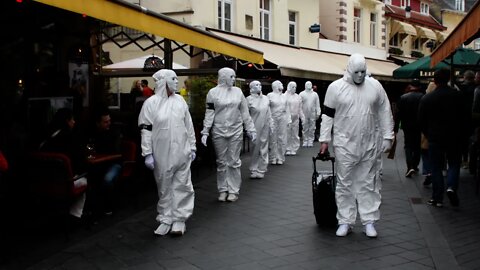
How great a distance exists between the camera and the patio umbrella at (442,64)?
43.3 feet

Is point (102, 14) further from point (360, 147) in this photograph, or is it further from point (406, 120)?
point (406, 120)

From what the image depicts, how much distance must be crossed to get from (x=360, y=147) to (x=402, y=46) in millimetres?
33625

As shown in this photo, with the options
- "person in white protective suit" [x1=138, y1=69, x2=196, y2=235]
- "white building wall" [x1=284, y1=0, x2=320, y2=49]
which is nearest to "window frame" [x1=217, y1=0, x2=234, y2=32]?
"white building wall" [x1=284, y1=0, x2=320, y2=49]

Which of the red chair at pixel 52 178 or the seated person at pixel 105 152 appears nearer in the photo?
the red chair at pixel 52 178

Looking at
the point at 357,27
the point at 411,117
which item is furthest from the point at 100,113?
the point at 357,27

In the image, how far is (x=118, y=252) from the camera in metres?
5.76

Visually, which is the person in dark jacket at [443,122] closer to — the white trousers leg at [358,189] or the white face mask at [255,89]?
the white trousers leg at [358,189]

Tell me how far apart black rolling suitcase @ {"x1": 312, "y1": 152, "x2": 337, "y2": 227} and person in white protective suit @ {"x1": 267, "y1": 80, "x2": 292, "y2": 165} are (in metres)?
6.16

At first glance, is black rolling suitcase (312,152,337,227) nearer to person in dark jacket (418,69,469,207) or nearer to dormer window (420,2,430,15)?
person in dark jacket (418,69,469,207)

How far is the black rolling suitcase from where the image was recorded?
251 inches

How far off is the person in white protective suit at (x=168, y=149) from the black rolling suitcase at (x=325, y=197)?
4.61 ft

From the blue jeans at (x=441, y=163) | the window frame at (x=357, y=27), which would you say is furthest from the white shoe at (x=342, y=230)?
the window frame at (x=357, y=27)

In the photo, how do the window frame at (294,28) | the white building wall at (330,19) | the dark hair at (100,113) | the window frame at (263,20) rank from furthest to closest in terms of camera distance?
the white building wall at (330,19)
the window frame at (294,28)
the window frame at (263,20)
the dark hair at (100,113)

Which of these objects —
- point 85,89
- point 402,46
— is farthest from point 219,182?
point 402,46
